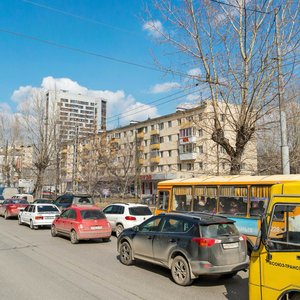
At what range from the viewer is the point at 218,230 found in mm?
8062

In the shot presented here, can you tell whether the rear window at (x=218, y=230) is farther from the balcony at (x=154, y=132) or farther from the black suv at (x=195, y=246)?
the balcony at (x=154, y=132)

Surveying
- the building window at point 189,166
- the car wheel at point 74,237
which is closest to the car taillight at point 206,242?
the car wheel at point 74,237

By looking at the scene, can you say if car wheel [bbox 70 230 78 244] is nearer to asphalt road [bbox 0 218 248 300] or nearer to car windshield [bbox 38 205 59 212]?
asphalt road [bbox 0 218 248 300]

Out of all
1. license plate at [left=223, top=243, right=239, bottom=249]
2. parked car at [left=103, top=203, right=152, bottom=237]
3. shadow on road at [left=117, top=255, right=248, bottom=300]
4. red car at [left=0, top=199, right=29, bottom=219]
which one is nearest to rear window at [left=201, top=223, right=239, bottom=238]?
license plate at [left=223, top=243, right=239, bottom=249]

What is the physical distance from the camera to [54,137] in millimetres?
43281

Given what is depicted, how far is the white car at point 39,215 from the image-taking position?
1945 cm

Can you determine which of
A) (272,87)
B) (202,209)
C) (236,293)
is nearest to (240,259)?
(236,293)

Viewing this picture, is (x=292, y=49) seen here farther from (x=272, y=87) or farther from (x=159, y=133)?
(x=159, y=133)

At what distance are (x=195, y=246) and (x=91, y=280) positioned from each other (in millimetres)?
2467

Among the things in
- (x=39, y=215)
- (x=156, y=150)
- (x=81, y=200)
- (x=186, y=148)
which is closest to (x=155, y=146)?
(x=156, y=150)

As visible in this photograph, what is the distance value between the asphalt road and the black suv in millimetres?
385

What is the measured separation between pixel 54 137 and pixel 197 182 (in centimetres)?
3253

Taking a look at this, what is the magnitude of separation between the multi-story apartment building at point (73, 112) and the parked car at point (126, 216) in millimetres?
27687

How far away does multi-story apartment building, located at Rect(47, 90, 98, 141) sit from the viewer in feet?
145
